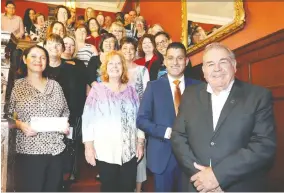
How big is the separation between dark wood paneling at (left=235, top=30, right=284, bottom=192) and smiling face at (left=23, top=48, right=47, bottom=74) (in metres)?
1.87

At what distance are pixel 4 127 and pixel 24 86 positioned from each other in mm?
439

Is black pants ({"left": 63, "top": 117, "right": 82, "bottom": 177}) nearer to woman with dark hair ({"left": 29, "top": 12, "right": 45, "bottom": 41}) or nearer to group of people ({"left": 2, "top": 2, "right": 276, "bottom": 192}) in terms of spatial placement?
group of people ({"left": 2, "top": 2, "right": 276, "bottom": 192})

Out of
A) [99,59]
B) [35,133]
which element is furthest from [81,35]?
[35,133]

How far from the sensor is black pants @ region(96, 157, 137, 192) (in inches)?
88.3

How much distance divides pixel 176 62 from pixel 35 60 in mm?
1110

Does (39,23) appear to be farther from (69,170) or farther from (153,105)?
(153,105)

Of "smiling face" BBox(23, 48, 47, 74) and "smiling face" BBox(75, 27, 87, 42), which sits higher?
"smiling face" BBox(75, 27, 87, 42)

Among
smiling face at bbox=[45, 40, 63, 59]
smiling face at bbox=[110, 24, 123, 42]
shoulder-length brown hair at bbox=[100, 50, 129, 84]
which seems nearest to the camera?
shoulder-length brown hair at bbox=[100, 50, 129, 84]

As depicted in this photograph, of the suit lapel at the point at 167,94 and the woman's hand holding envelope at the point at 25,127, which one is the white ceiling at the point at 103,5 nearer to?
the suit lapel at the point at 167,94

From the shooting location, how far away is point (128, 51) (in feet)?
10.6

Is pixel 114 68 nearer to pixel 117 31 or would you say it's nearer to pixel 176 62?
pixel 176 62

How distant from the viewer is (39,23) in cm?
659

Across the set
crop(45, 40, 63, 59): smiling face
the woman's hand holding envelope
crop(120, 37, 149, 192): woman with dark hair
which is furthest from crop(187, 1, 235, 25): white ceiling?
the woman's hand holding envelope

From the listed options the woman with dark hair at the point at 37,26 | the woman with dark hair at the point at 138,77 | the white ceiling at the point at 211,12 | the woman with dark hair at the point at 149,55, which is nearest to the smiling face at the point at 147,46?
the woman with dark hair at the point at 149,55
